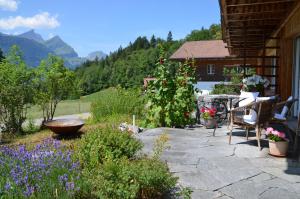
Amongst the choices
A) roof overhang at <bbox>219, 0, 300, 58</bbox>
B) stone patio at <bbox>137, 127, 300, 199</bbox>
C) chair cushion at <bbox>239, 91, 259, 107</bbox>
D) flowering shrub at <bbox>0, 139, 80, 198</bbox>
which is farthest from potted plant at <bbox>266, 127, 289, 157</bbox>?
flowering shrub at <bbox>0, 139, 80, 198</bbox>

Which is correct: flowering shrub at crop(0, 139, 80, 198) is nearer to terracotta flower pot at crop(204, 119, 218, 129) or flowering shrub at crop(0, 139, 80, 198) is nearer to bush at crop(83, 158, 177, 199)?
bush at crop(83, 158, 177, 199)

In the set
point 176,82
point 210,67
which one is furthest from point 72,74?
point 210,67

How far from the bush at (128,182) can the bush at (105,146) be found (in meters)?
0.60

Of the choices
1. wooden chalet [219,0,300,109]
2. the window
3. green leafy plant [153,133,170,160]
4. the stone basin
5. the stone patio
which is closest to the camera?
the stone patio

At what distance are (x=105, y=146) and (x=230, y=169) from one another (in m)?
1.62

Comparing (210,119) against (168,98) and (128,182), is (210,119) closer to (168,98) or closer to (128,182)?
(168,98)

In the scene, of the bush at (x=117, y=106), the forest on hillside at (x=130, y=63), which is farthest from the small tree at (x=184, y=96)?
the forest on hillside at (x=130, y=63)

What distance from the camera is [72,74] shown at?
37.0 ft

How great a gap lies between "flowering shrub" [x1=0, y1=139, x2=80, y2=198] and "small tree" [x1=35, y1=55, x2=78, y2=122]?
6746mm

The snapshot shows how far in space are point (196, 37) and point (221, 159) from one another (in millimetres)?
54102

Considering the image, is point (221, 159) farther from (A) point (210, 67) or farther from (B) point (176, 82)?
(A) point (210, 67)

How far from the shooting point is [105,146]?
4.20 metres

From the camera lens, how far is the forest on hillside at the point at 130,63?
4641 cm

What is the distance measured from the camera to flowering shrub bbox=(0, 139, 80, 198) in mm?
3035
